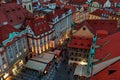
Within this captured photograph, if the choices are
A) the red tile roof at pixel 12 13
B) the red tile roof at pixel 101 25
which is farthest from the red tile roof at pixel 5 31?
the red tile roof at pixel 101 25

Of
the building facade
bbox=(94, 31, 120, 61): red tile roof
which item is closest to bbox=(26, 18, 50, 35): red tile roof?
the building facade

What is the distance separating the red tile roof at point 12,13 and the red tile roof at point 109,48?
131 feet

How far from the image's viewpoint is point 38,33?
232 feet

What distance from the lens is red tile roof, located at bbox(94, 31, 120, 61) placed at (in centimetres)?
4341

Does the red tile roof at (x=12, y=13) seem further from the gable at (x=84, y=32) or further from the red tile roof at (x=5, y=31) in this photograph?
the gable at (x=84, y=32)

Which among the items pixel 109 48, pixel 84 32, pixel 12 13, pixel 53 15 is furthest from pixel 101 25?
pixel 12 13

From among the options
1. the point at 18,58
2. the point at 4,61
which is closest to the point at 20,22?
the point at 18,58

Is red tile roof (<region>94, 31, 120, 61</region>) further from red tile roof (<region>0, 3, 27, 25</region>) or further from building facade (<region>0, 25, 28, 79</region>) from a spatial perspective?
red tile roof (<region>0, 3, 27, 25</region>)

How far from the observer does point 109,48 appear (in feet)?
156

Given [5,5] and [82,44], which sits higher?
[5,5]

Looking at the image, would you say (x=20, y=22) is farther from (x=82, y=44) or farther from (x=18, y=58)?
(x=82, y=44)

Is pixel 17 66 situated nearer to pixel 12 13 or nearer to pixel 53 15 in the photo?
pixel 12 13

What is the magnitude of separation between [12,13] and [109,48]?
4810cm

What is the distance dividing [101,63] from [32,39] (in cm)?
3677
